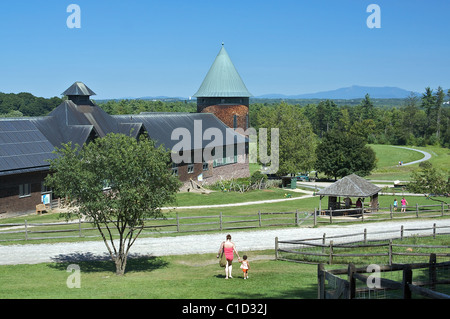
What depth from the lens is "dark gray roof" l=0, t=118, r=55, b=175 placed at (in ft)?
120

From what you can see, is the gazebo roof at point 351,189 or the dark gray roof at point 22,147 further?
the dark gray roof at point 22,147

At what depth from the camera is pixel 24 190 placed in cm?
3772

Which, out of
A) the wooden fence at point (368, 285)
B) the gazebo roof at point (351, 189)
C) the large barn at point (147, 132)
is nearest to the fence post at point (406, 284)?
the wooden fence at point (368, 285)

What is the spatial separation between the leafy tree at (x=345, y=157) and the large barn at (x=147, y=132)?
1081 cm

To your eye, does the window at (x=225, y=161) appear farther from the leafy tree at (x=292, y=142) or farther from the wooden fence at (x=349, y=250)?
the wooden fence at (x=349, y=250)

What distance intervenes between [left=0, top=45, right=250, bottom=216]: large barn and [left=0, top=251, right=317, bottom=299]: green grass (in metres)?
6.01

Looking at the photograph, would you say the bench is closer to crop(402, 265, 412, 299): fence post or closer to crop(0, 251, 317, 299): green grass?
crop(0, 251, 317, 299): green grass

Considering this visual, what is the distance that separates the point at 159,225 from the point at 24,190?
11.7 m

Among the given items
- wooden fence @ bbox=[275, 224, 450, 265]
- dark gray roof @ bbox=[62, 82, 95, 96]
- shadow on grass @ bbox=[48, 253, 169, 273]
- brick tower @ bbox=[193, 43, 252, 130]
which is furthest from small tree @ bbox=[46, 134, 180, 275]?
brick tower @ bbox=[193, 43, 252, 130]

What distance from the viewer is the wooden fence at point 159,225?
29062 millimetres

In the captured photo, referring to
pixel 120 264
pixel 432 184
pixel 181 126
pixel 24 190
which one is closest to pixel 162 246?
pixel 120 264

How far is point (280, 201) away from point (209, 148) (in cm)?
1224
